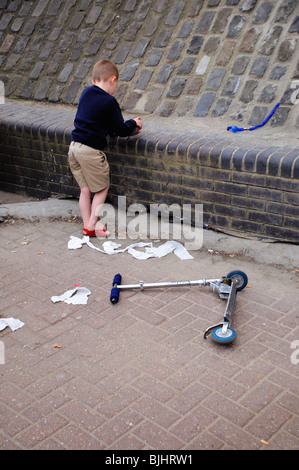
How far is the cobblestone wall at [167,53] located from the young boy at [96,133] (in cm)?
106

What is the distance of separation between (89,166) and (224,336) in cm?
245

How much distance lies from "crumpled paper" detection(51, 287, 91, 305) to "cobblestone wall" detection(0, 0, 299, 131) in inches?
98.4

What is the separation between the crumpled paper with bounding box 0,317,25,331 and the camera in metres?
3.82

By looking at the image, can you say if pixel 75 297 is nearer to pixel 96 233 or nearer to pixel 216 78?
pixel 96 233

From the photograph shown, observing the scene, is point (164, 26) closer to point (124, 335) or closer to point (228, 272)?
point (228, 272)

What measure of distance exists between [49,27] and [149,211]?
3.73 m

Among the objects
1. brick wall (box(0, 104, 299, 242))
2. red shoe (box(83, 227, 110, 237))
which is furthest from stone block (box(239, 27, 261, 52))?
red shoe (box(83, 227, 110, 237))

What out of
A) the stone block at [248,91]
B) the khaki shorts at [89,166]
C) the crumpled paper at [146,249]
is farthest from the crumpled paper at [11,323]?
the stone block at [248,91]

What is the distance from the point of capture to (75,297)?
416cm

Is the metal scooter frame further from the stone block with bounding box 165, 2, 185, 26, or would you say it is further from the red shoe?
the stone block with bounding box 165, 2, 185, 26

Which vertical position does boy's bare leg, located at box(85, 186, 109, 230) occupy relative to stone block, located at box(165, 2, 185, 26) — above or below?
below

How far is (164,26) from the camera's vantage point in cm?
651

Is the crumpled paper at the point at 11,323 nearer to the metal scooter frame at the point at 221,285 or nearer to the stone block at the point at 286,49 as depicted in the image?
the metal scooter frame at the point at 221,285
